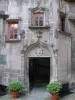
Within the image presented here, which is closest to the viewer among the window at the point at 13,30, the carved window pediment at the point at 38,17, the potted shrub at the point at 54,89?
the potted shrub at the point at 54,89

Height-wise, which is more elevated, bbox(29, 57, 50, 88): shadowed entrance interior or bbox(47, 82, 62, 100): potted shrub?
bbox(29, 57, 50, 88): shadowed entrance interior

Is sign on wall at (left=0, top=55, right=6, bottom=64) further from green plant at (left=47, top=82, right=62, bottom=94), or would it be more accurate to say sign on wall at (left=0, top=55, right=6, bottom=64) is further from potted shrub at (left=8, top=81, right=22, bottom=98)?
green plant at (left=47, top=82, right=62, bottom=94)

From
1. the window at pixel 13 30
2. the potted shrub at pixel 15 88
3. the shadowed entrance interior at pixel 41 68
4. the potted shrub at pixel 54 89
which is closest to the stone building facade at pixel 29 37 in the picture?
the window at pixel 13 30

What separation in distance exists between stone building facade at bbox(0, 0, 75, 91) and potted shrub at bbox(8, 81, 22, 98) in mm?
815

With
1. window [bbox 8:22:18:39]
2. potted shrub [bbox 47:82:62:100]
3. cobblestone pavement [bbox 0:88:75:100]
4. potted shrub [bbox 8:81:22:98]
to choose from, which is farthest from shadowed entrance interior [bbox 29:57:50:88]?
potted shrub [bbox 47:82:62:100]

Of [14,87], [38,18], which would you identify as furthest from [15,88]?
[38,18]

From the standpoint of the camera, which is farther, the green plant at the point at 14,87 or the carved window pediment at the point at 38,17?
the carved window pediment at the point at 38,17

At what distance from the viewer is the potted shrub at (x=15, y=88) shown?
12.6m

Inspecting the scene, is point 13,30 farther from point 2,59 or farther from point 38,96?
point 38,96

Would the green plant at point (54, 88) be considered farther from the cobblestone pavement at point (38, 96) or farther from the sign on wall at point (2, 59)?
the sign on wall at point (2, 59)

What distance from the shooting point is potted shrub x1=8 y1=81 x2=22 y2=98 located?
12.6 meters

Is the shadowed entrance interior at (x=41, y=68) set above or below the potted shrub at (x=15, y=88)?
above

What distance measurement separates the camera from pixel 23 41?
44.8 feet

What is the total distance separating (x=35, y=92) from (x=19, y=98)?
1.36 meters
